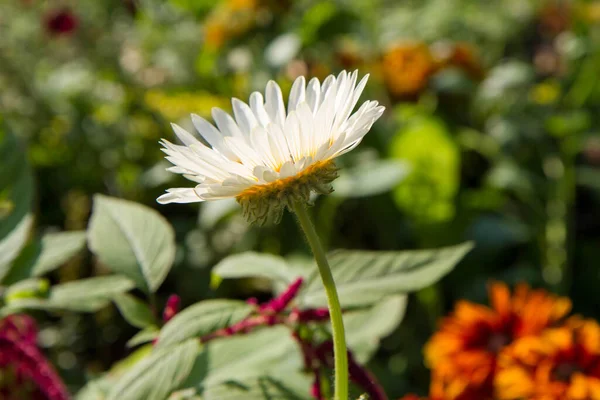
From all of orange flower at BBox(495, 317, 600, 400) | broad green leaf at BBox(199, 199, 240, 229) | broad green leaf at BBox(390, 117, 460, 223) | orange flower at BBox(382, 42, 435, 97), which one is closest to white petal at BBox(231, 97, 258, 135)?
orange flower at BBox(495, 317, 600, 400)

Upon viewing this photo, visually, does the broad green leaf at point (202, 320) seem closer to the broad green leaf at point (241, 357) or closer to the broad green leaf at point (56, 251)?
the broad green leaf at point (241, 357)

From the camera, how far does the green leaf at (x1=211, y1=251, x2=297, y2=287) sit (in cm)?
54

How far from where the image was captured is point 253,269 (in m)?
0.54

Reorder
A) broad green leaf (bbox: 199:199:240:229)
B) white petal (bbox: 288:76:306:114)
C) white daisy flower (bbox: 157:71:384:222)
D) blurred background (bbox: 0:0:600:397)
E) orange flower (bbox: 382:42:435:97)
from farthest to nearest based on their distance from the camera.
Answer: orange flower (bbox: 382:42:435:97) → blurred background (bbox: 0:0:600:397) → broad green leaf (bbox: 199:199:240:229) → white petal (bbox: 288:76:306:114) → white daisy flower (bbox: 157:71:384:222)

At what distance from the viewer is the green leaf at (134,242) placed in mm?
557

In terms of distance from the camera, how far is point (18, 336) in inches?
26.3

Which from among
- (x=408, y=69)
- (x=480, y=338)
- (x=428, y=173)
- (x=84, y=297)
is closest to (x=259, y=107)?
(x=84, y=297)

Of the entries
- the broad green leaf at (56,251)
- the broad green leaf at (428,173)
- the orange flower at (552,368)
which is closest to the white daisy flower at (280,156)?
the broad green leaf at (56,251)

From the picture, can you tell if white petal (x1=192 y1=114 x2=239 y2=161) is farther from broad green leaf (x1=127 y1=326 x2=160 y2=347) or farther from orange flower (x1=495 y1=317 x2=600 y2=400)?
orange flower (x1=495 y1=317 x2=600 y2=400)

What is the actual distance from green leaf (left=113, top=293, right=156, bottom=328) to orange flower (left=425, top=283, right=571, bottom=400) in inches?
15.1

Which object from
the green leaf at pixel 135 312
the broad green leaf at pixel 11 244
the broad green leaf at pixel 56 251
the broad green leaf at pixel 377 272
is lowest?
the broad green leaf at pixel 377 272

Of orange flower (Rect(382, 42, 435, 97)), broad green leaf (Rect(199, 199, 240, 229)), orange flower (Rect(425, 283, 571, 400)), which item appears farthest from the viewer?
orange flower (Rect(382, 42, 435, 97))

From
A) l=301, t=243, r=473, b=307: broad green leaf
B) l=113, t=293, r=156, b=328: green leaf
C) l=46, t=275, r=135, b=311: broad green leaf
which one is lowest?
l=301, t=243, r=473, b=307: broad green leaf

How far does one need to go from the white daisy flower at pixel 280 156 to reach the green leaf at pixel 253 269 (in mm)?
132
